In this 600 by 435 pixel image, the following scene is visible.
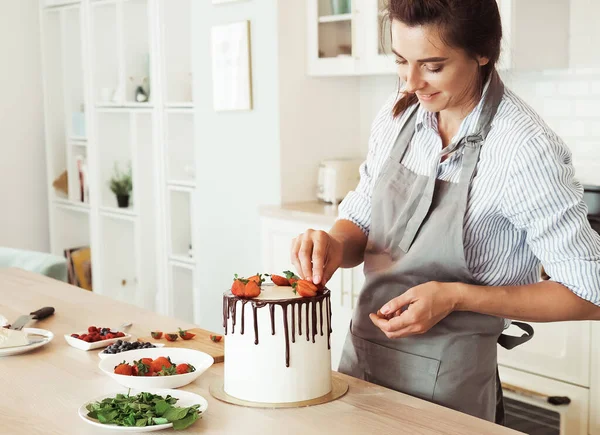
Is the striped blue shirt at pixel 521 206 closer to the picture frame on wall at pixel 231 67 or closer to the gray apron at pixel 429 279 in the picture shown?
the gray apron at pixel 429 279

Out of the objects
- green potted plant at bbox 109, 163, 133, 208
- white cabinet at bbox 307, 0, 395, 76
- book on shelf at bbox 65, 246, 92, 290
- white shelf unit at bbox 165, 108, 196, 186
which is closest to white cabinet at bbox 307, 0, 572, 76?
white cabinet at bbox 307, 0, 395, 76

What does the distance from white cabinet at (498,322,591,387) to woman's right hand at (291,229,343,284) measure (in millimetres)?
1321

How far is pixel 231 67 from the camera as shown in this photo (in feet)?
13.0

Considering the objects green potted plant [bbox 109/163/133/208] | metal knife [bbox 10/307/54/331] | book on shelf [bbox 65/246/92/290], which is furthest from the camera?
book on shelf [bbox 65/246/92/290]

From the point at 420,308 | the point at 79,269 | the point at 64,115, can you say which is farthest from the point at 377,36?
the point at 79,269

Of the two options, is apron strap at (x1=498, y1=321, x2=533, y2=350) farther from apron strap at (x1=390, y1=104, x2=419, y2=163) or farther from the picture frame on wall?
the picture frame on wall

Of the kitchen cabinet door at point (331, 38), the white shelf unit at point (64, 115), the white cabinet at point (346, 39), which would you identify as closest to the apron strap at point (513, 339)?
the white cabinet at point (346, 39)

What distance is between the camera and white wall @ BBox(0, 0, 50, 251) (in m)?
5.55

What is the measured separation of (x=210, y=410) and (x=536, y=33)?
7.18ft

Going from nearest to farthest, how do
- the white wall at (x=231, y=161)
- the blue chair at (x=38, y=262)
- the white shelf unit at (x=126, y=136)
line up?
the blue chair at (x=38, y=262) < the white wall at (x=231, y=161) < the white shelf unit at (x=126, y=136)

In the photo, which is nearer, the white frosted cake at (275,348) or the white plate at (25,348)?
the white frosted cake at (275,348)

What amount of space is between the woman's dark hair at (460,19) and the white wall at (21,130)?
439 cm

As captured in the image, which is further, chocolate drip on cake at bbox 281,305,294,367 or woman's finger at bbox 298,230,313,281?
woman's finger at bbox 298,230,313,281

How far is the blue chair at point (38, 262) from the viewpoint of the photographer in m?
3.39
